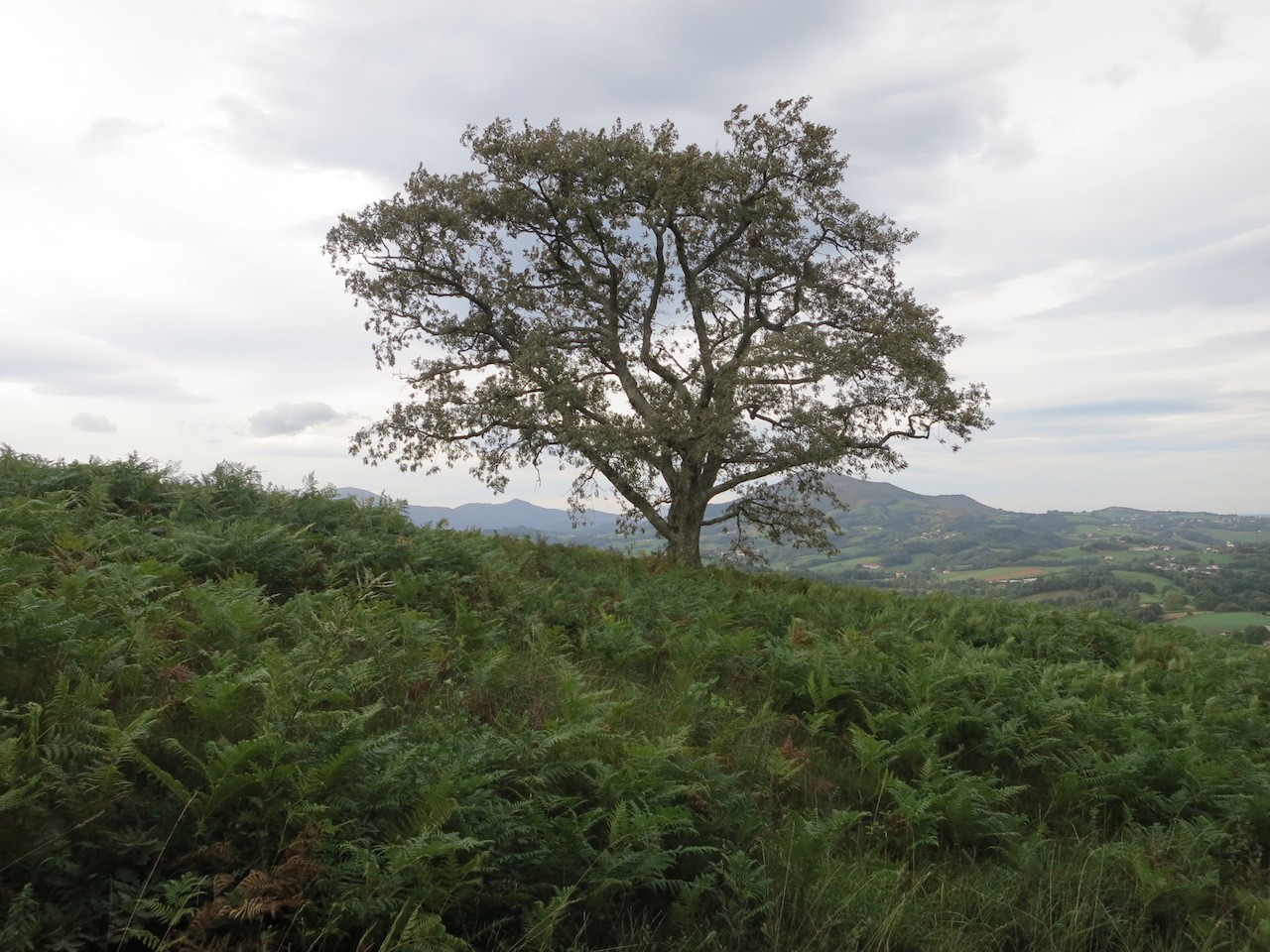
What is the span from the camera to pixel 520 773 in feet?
13.9

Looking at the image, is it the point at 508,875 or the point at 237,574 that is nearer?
the point at 508,875

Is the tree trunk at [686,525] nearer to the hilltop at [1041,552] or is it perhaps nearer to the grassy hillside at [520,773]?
the hilltop at [1041,552]

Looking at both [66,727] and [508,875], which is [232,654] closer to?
[66,727]

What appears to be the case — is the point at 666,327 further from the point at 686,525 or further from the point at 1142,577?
the point at 1142,577

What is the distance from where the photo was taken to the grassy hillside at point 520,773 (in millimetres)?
3113

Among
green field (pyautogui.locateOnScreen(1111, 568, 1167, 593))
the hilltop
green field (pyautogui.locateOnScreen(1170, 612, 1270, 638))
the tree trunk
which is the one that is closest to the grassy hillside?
the hilltop

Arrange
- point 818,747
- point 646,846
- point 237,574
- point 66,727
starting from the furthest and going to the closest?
1. point 237,574
2. point 818,747
3. point 646,846
4. point 66,727

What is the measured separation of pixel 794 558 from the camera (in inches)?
3310

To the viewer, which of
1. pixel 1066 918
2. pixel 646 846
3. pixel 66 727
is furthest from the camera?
pixel 1066 918

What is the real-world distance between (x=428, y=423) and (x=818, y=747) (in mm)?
13484

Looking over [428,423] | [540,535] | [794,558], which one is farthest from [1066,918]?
[794,558]

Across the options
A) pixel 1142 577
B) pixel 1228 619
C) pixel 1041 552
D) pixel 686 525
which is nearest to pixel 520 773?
pixel 686 525

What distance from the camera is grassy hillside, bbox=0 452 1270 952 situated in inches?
123

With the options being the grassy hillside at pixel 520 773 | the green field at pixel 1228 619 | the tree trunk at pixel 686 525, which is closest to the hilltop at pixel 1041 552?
the green field at pixel 1228 619
